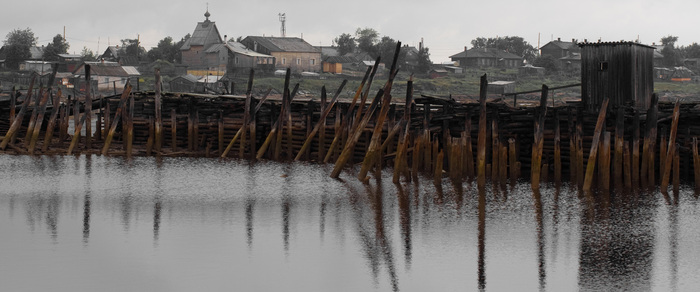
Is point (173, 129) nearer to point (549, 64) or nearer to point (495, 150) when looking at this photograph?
point (495, 150)

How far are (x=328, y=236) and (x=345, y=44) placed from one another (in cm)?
10061

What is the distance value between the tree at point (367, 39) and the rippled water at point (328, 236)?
83.0 m

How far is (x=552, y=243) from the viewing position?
2031 cm

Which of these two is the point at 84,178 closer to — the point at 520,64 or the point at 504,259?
the point at 504,259

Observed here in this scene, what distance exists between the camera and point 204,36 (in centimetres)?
9825

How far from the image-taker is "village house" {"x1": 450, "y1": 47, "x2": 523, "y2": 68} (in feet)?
370

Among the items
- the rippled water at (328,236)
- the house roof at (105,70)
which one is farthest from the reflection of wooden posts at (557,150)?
the house roof at (105,70)

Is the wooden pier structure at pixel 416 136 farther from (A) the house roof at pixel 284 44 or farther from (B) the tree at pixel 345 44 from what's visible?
(B) the tree at pixel 345 44

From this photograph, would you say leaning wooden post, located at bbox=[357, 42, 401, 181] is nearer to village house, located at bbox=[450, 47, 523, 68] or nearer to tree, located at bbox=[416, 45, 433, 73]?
tree, located at bbox=[416, 45, 433, 73]

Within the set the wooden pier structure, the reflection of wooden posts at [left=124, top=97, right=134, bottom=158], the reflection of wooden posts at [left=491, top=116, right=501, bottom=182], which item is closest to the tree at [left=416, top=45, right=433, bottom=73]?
→ the wooden pier structure

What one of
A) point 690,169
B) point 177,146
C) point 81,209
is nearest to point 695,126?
point 690,169

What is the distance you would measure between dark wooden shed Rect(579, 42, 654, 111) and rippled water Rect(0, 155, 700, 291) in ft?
13.2

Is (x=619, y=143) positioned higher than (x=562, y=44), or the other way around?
(x=562, y=44)

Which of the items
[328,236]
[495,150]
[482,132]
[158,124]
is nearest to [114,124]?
[158,124]
